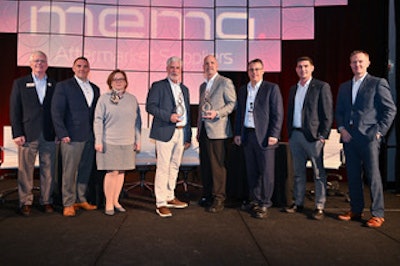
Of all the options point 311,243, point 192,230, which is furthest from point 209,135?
point 311,243

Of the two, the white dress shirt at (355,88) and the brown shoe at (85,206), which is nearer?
the white dress shirt at (355,88)

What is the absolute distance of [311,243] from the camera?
251 centimetres

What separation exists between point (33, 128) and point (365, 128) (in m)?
3.40

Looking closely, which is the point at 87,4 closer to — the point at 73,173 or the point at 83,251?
the point at 73,173

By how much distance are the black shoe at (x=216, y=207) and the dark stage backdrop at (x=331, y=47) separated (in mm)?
2712

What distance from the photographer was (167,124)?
11.1ft

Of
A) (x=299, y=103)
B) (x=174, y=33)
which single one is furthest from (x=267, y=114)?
(x=174, y=33)

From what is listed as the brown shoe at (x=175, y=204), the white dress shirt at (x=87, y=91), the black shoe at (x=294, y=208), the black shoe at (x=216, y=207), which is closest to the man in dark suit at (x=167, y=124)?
the brown shoe at (x=175, y=204)

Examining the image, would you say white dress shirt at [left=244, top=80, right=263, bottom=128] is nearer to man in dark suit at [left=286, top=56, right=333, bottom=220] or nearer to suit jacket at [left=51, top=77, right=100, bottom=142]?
man in dark suit at [left=286, top=56, right=333, bottom=220]

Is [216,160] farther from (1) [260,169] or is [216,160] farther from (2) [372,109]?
(2) [372,109]

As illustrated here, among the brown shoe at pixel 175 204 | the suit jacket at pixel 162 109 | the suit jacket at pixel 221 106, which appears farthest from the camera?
the brown shoe at pixel 175 204

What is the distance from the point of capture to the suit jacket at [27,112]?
3285 millimetres

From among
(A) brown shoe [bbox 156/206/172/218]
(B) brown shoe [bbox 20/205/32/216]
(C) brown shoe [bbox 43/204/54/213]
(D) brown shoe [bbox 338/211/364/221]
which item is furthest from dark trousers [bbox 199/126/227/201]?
(B) brown shoe [bbox 20/205/32/216]

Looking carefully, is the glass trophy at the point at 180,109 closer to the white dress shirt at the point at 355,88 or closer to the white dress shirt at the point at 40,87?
the white dress shirt at the point at 40,87
